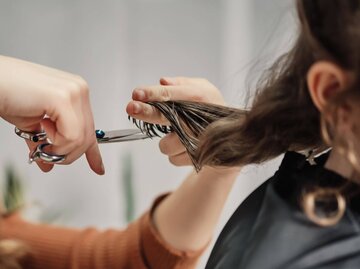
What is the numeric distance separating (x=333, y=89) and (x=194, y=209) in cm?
40

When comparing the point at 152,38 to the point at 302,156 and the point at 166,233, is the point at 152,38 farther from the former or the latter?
the point at 302,156

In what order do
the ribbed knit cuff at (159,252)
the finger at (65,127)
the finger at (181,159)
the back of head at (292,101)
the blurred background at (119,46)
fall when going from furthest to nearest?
the blurred background at (119,46) → the ribbed knit cuff at (159,252) → the finger at (181,159) → the finger at (65,127) → the back of head at (292,101)

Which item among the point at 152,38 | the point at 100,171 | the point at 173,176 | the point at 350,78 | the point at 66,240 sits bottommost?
the point at 173,176

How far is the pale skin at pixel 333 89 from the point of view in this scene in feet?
1.05

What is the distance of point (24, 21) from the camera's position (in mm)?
1250

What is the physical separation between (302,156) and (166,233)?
41 centimetres

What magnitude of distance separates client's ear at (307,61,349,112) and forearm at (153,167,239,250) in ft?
0.92

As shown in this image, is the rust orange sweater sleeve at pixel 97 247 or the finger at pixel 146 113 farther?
the rust orange sweater sleeve at pixel 97 247

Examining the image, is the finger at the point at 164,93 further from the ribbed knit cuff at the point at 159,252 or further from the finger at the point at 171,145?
the ribbed knit cuff at the point at 159,252

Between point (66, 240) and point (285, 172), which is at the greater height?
point (285, 172)

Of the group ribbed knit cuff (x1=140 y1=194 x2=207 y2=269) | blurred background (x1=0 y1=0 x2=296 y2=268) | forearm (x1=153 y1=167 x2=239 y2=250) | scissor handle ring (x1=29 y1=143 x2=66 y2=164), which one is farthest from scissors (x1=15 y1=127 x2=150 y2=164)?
blurred background (x1=0 y1=0 x2=296 y2=268)

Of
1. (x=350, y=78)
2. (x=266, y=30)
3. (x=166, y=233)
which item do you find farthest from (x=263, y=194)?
(x=266, y=30)

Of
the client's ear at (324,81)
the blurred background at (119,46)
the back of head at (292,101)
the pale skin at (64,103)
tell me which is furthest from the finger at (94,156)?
the blurred background at (119,46)

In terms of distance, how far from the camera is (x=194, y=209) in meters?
0.71
